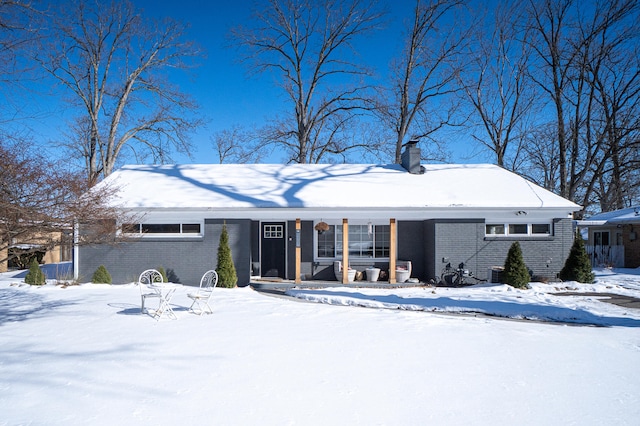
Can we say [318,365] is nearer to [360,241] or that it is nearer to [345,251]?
[345,251]

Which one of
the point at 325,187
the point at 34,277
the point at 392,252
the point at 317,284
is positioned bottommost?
the point at 317,284

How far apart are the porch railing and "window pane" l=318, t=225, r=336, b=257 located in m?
14.4

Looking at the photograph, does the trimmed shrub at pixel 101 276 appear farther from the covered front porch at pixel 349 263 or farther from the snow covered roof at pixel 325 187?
the covered front porch at pixel 349 263

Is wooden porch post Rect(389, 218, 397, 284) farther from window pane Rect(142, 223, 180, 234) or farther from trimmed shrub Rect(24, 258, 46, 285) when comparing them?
trimmed shrub Rect(24, 258, 46, 285)

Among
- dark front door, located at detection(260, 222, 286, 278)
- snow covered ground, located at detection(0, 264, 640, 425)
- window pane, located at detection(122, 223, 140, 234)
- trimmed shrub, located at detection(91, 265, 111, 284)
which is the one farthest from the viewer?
dark front door, located at detection(260, 222, 286, 278)

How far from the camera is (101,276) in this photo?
1238cm

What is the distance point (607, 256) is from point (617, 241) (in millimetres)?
1138

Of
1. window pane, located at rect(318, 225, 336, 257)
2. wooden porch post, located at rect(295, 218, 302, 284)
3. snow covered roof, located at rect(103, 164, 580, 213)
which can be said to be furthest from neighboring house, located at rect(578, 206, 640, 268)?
wooden porch post, located at rect(295, 218, 302, 284)

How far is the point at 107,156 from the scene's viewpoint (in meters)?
23.8

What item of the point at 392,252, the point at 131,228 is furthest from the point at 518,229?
the point at 131,228

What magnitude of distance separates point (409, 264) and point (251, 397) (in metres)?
10.2

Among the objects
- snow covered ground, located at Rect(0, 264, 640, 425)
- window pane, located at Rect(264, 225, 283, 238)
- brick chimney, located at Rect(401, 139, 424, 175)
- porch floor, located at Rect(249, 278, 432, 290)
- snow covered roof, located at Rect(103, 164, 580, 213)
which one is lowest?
porch floor, located at Rect(249, 278, 432, 290)

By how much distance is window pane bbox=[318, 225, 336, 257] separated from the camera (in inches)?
561

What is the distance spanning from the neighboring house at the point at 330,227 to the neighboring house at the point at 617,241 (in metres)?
7.99
